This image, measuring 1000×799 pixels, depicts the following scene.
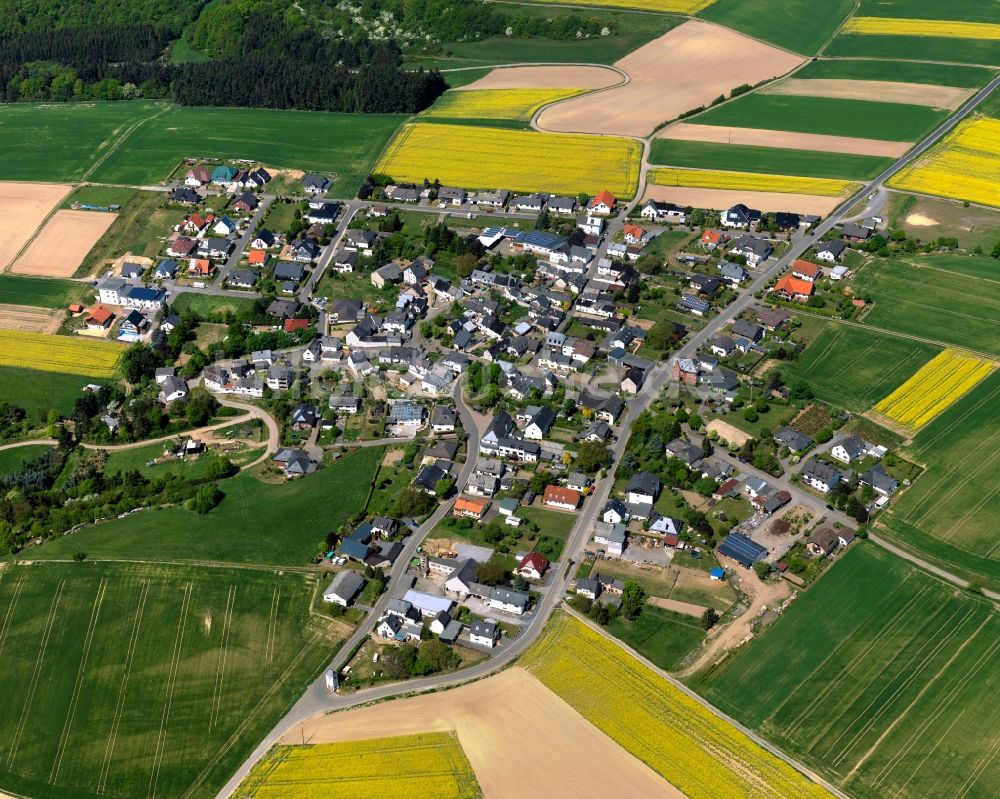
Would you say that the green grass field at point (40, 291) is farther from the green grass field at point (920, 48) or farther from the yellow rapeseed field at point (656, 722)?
the green grass field at point (920, 48)

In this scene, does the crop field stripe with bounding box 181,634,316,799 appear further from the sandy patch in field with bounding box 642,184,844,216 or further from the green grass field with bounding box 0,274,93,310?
the sandy patch in field with bounding box 642,184,844,216

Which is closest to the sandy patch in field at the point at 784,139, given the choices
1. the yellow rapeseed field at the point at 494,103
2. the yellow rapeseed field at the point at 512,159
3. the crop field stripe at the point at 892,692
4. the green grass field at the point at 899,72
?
the yellow rapeseed field at the point at 512,159

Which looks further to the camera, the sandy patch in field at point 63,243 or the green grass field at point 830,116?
the green grass field at point 830,116

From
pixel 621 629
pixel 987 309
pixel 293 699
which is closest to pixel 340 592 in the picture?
pixel 293 699

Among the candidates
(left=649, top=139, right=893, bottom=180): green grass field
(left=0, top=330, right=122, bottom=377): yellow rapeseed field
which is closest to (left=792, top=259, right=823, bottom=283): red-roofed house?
(left=649, top=139, right=893, bottom=180): green grass field

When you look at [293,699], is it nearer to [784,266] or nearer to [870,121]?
[784,266]
